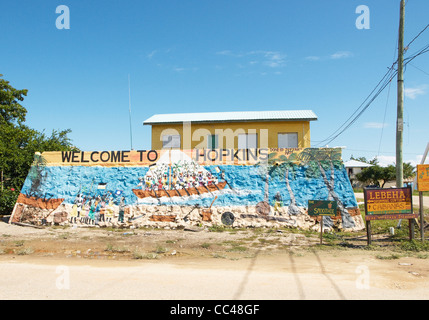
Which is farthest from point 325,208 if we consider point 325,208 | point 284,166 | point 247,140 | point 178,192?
point 247,140

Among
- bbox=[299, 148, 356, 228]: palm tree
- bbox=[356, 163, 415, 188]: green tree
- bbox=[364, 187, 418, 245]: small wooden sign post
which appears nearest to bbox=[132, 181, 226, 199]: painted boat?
bbox=[299, 148, 356, 228]: palm tree

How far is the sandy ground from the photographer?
17.8 feet

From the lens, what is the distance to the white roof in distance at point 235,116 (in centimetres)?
2009

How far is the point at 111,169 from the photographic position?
1494cm

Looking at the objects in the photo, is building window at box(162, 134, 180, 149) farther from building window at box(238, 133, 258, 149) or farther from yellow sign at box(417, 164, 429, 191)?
yellow sign at box(417, 164, 429, 191)

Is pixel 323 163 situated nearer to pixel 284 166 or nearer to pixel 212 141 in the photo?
pixel 284 166

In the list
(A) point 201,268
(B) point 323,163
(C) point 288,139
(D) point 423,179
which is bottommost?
(A) point 201,268

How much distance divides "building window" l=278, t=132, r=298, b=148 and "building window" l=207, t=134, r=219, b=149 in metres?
4.26

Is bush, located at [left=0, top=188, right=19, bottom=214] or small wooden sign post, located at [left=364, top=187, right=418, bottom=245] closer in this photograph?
small wooden sign post, located at [left=364, top=187, right=418, bottom=245]

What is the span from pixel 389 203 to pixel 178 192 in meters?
8.52

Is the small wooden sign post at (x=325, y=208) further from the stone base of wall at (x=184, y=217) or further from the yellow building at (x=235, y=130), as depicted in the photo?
the yellow building at (x=235, y=130)

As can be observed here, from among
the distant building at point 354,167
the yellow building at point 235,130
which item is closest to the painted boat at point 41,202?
the yellow building at point 235,130

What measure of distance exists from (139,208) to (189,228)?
8.89 feet

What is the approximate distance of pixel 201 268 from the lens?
732 centimetres
